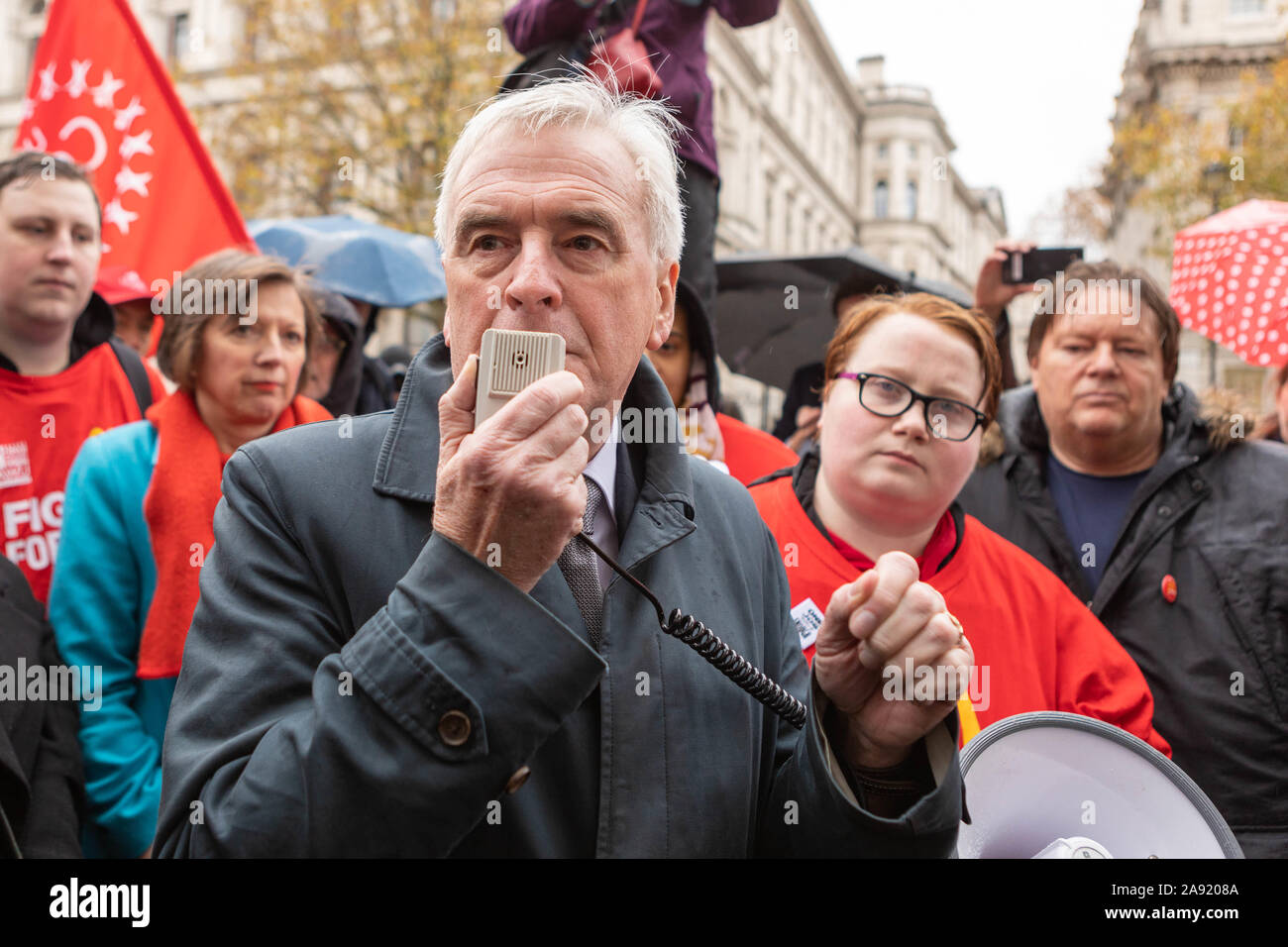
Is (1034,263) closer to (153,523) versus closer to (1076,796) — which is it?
(1076,796)

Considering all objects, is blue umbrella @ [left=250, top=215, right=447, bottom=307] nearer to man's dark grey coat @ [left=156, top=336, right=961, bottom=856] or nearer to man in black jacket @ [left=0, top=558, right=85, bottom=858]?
man in black jacket @ [left=0, top=558, right=85, bottom=858]

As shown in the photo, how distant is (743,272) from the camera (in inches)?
250

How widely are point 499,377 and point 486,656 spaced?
334 mm

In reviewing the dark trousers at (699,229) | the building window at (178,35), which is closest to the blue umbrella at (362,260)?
the dark trousers at (699,229)

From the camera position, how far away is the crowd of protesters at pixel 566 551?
128 centimetres

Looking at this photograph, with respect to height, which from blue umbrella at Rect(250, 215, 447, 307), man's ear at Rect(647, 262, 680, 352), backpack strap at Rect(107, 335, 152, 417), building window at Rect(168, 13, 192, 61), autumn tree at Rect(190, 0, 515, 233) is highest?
building window at Rect(168, 13, 192, 61)

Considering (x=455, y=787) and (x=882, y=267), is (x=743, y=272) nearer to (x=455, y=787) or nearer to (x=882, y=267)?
(x=882, y=267)

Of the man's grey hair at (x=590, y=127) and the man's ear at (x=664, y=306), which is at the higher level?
the man's grey hair at (x=590, y=127)

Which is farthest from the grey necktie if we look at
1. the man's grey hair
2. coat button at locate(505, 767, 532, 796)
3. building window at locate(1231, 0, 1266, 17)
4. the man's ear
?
building window at locate(1231, 0, 1266, 17)

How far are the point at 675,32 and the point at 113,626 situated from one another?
2533 millimetres

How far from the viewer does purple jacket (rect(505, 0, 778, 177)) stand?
3.51 m

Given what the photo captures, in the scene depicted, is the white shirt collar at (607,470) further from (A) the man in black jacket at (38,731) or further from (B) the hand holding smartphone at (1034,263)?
(B) the hand holding smartphone at (1034,263)

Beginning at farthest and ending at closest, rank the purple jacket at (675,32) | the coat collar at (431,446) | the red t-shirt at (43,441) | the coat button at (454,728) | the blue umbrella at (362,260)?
the blue umbrella at (362,260) < the purple jacket at (675,32) < the red t-shirt at (43,441) < the coat collar at (431,446) < the coat button at (454,728)

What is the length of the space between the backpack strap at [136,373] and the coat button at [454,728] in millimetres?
2852
